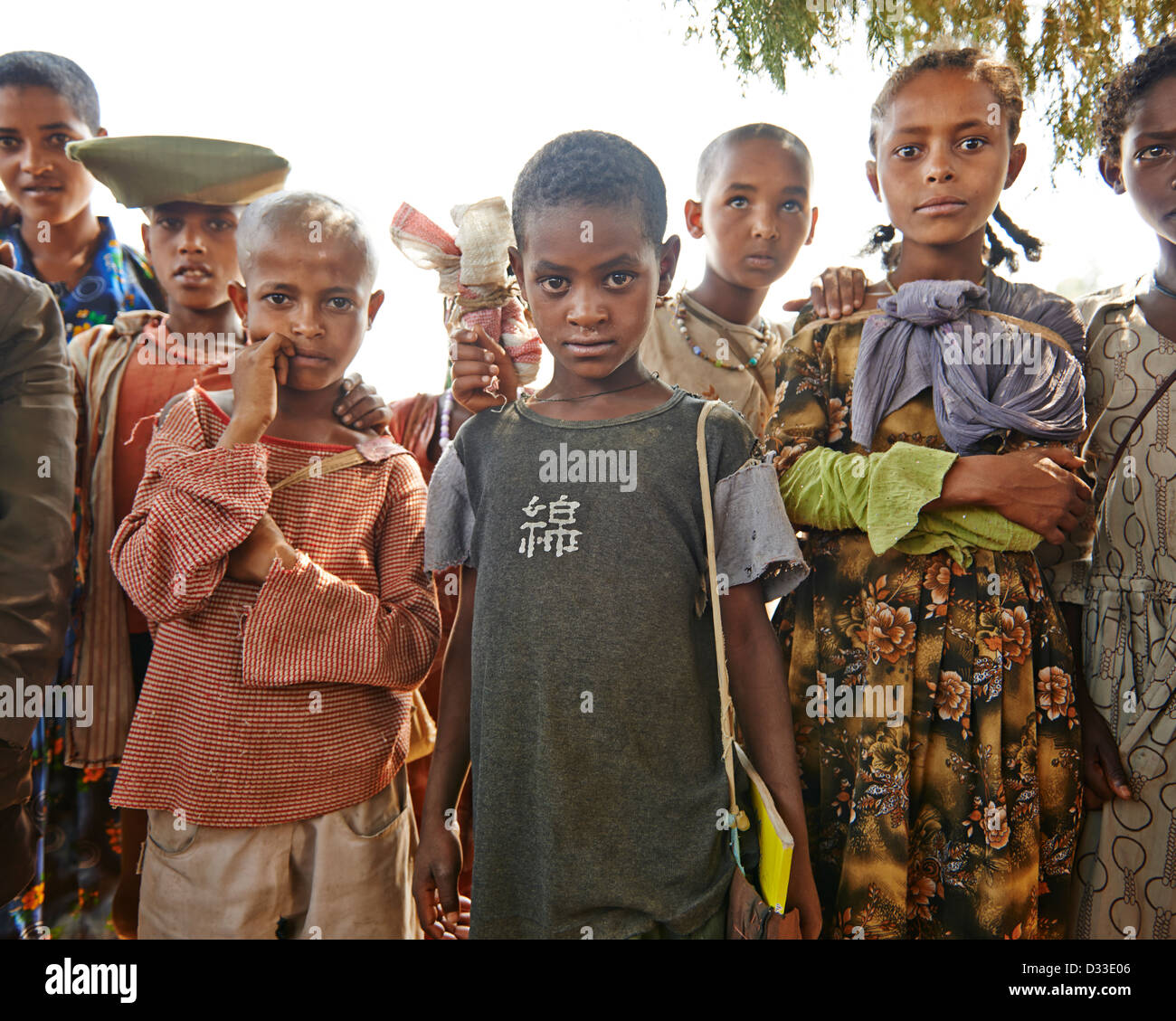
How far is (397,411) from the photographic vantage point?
2.88m

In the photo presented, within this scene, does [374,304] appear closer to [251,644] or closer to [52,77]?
[251,644]

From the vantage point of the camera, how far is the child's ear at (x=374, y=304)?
2.18 meters

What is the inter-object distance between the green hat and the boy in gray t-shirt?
3.61 ft

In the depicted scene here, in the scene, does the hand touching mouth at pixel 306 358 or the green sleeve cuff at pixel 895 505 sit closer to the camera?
the green sleeve cuff at pixel 895 505

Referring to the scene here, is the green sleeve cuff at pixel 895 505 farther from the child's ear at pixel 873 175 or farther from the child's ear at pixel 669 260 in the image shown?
the child's ear at pixel 873 175

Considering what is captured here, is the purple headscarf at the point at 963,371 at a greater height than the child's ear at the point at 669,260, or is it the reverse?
the child's ear at the point at 669,260

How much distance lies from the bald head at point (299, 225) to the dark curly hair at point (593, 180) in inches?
17.7

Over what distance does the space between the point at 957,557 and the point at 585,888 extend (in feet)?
3.42

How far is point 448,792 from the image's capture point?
1.85 metres

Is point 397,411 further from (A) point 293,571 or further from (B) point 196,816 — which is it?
(B) point 196,816

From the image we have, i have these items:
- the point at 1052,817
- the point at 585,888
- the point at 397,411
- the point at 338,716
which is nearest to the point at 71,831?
the point at 338,716

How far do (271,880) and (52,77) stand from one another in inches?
94.8

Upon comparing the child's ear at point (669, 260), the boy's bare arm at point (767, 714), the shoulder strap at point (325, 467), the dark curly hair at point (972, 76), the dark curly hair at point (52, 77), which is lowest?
the boy's bare arm at point (767, 714)

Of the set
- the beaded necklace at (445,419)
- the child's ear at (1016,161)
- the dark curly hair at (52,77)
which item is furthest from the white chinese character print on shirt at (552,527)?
the dark curly hair at (52,77)
